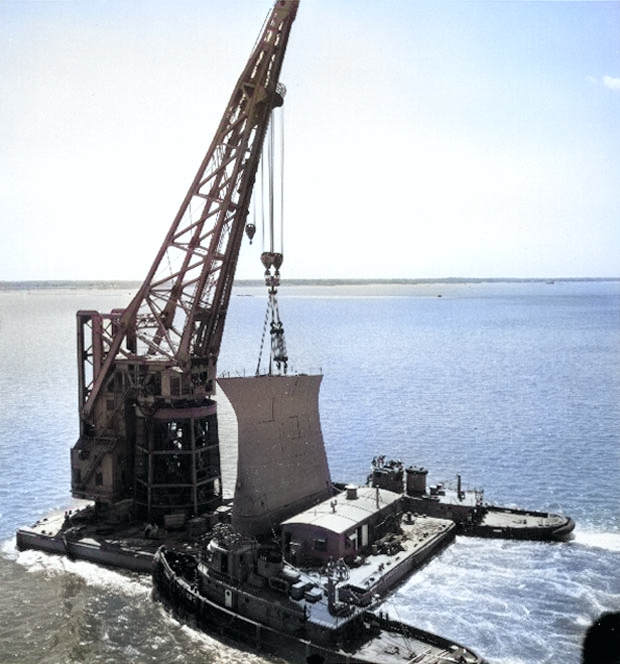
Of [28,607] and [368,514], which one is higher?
[368,514]

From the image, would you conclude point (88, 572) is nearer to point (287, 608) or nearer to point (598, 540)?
point (287, 608)

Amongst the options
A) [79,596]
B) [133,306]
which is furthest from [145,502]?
[133,306]

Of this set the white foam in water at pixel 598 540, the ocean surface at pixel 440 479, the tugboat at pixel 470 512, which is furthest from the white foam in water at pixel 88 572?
the white foam in water at pixel 598 540

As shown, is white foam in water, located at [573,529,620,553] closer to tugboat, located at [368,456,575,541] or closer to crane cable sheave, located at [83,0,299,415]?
tugboat, located at [368,456,575,541]

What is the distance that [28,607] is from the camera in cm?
3584

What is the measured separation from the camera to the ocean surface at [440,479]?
32.8 metres

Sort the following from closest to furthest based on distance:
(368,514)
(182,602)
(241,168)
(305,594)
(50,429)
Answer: (305,594) < (182,602) < (368,514) < (241,168) < (50,429)

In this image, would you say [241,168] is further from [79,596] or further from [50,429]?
[50,429]

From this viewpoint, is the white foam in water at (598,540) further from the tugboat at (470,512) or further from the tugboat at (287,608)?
the tugboat at (287,608)

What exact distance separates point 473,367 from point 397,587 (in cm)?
8441

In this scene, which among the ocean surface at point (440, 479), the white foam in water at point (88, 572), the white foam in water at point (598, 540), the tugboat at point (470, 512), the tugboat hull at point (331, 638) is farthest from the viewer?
the tugboat at point (470, 512)

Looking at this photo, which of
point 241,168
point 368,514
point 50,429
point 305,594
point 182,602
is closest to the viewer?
point 305,594

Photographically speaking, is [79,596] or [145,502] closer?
[79,596]

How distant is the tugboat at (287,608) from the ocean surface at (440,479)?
116 centimetres
